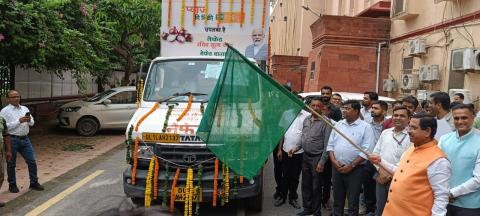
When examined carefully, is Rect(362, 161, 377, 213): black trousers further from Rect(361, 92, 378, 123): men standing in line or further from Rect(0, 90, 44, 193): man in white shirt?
Rect(0, 90, 44, 193): man in white shirt

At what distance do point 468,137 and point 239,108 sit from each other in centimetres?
201

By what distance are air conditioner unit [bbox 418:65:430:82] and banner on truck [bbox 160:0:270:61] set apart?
430cm

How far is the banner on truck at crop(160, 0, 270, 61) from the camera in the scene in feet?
26.2

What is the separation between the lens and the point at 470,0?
30.4ft

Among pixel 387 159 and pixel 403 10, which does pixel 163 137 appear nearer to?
pixel 387 159

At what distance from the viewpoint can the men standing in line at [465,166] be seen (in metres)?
3.76

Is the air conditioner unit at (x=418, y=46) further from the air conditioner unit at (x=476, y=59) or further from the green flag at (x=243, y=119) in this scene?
the green flag at (x=243, y=119)

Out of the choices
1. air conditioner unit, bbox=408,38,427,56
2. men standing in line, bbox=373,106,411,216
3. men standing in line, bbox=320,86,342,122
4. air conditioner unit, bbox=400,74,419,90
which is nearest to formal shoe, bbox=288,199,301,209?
men standing in line, bbox=320,86,342,122

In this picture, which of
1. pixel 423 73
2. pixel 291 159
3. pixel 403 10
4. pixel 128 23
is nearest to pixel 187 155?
pixel 291 159

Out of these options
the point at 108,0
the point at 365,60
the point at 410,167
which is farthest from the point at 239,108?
the point at 108,0

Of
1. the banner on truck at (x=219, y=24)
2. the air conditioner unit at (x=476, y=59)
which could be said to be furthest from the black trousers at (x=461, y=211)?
the air conditioner unit at (x=476, y=59)

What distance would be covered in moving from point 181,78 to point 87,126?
780 cm

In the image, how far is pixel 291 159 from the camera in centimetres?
677

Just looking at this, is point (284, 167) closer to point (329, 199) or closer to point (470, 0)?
point (329, 199)
